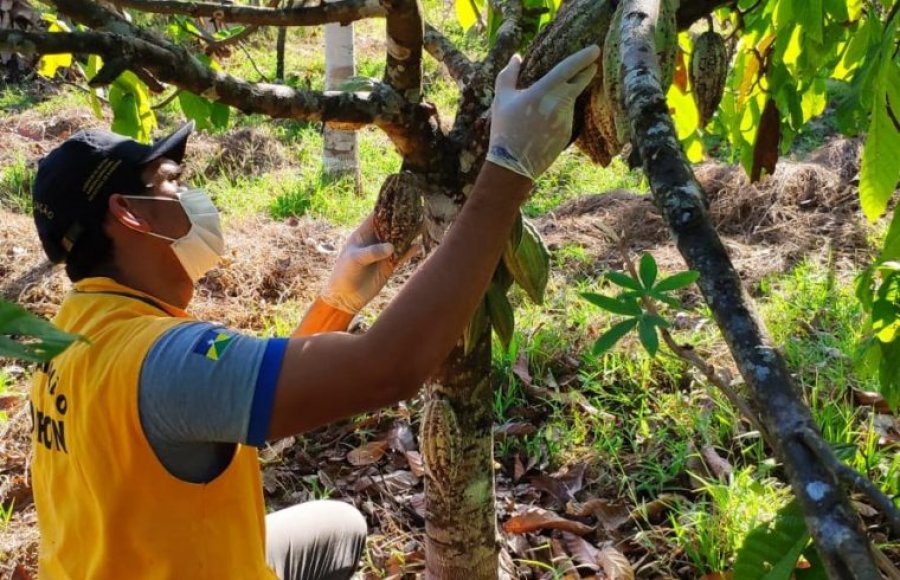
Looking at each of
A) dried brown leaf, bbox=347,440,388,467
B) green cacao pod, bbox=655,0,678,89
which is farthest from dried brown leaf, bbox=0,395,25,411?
green cacao pod, bbox=655,0,678,89

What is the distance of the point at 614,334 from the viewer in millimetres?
766

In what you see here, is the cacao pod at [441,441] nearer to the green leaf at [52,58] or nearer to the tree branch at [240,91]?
the tree branch at [240,91]

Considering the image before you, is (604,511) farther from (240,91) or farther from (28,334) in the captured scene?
(28,334)

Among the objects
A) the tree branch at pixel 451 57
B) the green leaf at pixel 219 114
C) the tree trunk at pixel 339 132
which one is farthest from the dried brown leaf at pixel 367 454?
the tree trunk at pixel 339 132

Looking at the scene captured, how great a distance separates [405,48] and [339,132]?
3.57m

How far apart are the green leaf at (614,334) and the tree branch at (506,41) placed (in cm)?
73

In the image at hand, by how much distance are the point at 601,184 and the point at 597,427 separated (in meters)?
2.64

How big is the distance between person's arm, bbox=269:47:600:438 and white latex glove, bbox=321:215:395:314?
727mm

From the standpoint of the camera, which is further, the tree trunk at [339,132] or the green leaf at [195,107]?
the tree trunk at [339,132]

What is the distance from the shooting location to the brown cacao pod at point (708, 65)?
1.29m

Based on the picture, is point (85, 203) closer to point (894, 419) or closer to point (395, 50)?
point (395, 50)

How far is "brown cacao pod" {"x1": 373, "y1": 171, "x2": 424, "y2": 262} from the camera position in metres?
1.35

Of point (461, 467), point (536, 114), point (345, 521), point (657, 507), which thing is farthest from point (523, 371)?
point (536, 114)

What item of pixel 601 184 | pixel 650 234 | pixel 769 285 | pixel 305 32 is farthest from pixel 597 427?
pixel 305 32
